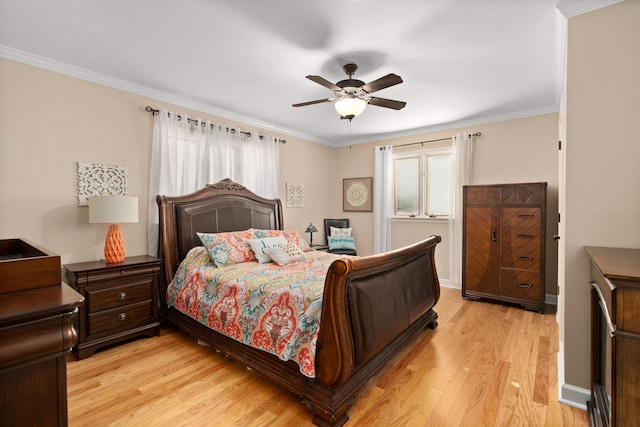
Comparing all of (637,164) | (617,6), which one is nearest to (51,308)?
(637,164)

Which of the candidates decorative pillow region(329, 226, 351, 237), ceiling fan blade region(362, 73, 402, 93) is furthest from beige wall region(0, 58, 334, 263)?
decorative pillow region(329, 226, 351, 237)

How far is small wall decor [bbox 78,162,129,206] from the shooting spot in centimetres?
292

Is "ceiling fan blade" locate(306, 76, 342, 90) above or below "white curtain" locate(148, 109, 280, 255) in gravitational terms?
above

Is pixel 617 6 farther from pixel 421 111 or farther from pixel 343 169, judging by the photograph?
pixel 343 169

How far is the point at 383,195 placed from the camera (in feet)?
17.7

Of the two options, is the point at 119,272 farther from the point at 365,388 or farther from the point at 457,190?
the point at 457,190

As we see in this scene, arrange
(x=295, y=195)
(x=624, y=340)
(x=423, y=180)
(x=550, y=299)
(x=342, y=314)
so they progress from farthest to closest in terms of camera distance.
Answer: (x=295, y=195) < (x=423, y=180) < (x=550, y=299) < (x=342, y=314) < (x=624, y=340)

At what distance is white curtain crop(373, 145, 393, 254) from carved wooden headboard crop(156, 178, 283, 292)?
6.37 feet

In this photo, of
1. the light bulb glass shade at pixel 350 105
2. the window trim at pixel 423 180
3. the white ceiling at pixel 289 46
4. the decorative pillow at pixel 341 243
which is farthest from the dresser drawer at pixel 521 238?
the light bulb glass shade at pixel 350 105

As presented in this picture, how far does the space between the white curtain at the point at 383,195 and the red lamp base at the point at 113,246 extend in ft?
12.7

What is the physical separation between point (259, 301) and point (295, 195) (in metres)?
3.07

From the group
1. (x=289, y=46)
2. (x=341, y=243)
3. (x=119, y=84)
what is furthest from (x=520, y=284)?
(x=119, y=84)

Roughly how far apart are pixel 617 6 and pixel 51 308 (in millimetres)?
3015

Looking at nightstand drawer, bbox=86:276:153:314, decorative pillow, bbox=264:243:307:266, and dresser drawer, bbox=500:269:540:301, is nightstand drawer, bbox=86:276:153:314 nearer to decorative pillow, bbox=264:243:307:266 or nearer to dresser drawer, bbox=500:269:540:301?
decorative pillow, bbox=264:243:307:266
